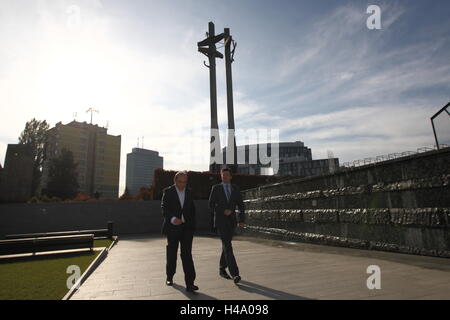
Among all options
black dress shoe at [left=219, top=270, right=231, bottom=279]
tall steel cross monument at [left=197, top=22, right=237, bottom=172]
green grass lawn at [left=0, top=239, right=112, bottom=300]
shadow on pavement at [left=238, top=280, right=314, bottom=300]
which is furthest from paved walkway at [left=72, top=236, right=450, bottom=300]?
tall steel cross monument at [left=197, top=22, right=237, bottom=172]

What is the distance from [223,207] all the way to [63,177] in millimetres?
42173

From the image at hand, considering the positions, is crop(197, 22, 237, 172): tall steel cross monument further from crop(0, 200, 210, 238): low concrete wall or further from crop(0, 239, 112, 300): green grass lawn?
crop(0, 239, 112, 300): green grass lawn

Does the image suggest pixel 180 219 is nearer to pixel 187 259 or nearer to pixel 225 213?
pixel 187 259

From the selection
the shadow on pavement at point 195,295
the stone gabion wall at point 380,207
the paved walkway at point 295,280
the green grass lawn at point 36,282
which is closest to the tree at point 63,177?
the green grass lawn at point 36,282

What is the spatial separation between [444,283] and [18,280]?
6.90m

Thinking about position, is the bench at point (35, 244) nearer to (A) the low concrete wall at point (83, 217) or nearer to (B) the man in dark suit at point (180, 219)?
(B) the man in dark suit at point (180, 219)

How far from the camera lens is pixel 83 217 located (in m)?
18.9

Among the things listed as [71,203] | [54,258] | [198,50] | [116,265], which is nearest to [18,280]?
[116,265]

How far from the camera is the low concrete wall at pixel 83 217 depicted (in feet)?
58.2

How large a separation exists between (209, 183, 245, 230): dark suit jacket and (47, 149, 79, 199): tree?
39.9 m

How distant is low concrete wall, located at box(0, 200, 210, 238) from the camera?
17.7m

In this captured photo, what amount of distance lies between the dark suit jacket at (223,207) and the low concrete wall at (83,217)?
16.7m

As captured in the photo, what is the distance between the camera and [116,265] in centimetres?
653
